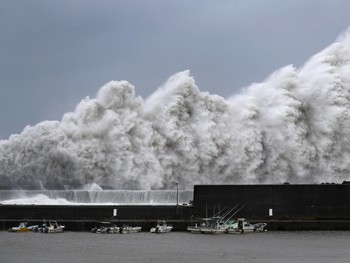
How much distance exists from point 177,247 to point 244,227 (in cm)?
808

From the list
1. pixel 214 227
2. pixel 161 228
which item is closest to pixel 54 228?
pixel 161 228

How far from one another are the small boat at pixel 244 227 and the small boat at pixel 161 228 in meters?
3.56

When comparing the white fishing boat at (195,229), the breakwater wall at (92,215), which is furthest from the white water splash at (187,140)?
the white fishing boat at (195,229)

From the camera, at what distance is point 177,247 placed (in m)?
34.4

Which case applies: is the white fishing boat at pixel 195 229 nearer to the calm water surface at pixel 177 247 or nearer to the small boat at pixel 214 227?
the small boat at pixel 214 227

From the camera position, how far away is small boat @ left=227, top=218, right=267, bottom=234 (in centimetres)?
4138

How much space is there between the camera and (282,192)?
4206 centimetres

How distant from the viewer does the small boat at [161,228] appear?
138 ft

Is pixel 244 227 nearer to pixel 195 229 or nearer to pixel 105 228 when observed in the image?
pixel 195 229

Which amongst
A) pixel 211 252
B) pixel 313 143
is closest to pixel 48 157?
pixel 313 143

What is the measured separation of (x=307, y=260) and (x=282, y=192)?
42.1 feet

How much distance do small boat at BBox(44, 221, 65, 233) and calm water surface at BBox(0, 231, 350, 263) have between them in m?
1.36

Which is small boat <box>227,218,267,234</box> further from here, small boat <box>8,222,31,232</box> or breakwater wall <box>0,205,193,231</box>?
small boat <box>8,222,31,232</box>

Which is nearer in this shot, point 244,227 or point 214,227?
point 214,227
